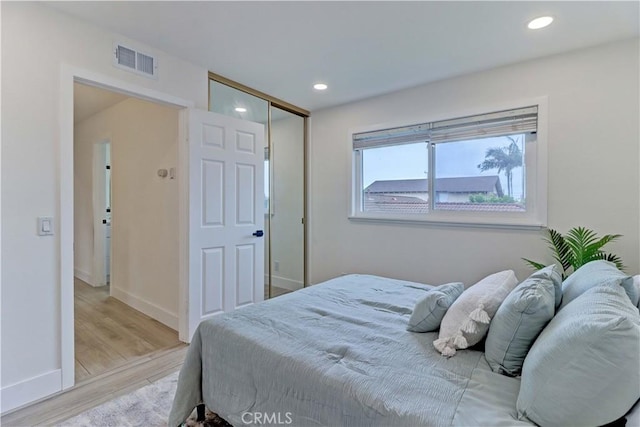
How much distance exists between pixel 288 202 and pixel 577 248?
3159mm

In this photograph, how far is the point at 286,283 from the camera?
177 inches

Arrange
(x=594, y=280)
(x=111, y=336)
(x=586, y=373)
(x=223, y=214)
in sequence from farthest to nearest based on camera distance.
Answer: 1. (x=223, y=214)
2. (x=111, y=336)
3. (x=594, y=280)
4. (x=586, y=373)

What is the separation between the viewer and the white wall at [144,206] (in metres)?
3.11

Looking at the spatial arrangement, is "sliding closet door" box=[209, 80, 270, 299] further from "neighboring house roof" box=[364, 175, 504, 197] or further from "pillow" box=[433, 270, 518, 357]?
"pillow" box=[433, 270, 518, 357]

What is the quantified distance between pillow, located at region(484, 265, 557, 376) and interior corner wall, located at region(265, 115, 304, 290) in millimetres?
3211

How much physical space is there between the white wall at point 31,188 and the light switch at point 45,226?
0.09 feet

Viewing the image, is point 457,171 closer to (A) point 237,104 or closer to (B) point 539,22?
(B) point 539,22

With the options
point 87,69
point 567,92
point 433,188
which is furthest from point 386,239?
point 87,69

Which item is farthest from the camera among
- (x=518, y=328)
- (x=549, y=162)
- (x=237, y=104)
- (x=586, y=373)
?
(x=237, y=104)

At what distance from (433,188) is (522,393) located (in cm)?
251

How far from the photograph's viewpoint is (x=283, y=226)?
14.7ft

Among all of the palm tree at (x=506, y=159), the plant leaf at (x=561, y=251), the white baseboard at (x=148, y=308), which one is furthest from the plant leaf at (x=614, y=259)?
the white baseboard at (x=148, y=308)

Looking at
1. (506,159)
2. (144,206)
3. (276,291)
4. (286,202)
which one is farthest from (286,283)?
(506,159)

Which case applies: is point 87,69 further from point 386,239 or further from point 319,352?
point 386,239
